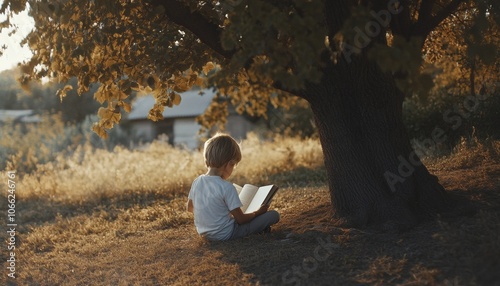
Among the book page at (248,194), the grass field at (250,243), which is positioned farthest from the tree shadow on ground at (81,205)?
the book page at (248,194)

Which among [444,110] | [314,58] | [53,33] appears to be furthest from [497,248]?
[444,110]

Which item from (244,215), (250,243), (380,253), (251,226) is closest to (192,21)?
(244,215)

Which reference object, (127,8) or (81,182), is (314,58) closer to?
(127,8)

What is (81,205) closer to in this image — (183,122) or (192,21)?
(192,21)

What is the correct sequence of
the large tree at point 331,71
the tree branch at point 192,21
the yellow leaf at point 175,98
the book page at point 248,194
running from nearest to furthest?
1. the large tree at point 331,71
2. the tree branch at point 192,21
3. the book page at point 248,194
4. the yellow leaf at point 175,98

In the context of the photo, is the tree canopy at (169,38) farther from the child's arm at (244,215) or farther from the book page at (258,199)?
the child's arm at (244,215)

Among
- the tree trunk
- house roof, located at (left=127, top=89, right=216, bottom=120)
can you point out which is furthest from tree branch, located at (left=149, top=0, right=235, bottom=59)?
house roof, located at (left=127, top=89, right=216, bottom=120)

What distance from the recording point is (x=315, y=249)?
527 cm

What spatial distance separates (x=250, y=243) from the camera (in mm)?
5801

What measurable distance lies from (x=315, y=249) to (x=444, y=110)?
776 centimetres

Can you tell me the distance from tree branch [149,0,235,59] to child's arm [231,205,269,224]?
1.66 meters

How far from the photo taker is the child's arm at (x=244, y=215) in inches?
231

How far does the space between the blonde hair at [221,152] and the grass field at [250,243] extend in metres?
0.86

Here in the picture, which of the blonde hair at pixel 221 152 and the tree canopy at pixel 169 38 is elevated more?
the tree canopy at pixel 169 38
